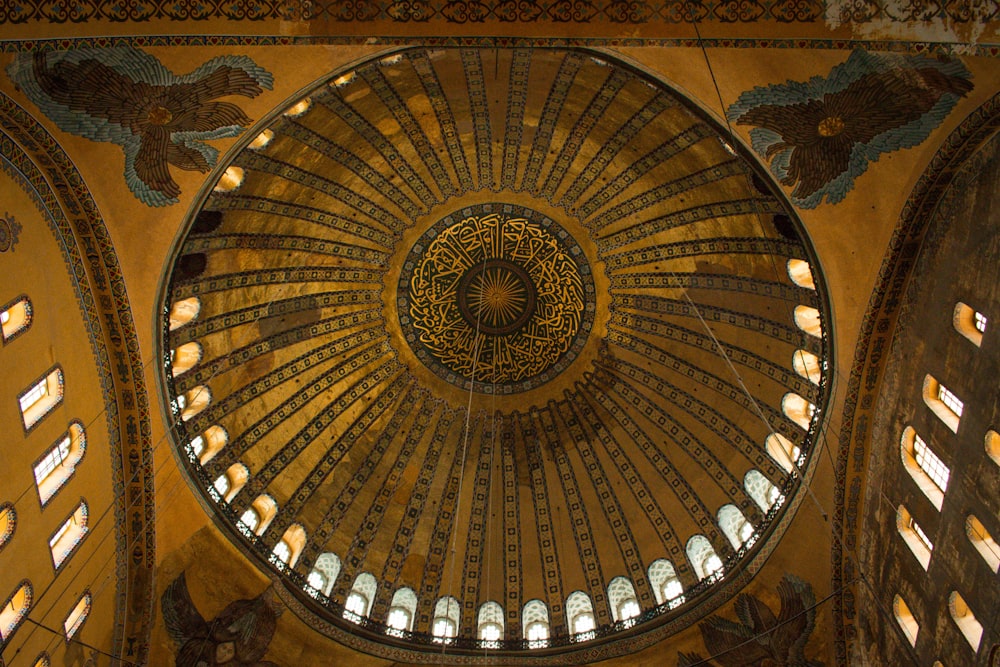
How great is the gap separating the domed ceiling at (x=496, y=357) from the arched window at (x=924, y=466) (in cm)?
154

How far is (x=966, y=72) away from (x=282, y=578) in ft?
40.3

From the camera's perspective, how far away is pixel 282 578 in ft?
45.0

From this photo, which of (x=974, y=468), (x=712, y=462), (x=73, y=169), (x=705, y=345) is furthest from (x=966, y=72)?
(x=73, y=169)

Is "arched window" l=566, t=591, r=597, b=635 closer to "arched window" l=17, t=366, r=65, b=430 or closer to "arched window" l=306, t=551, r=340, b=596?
"arched window" l=306, t=551, r=340, b=596

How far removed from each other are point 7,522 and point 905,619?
37.3 ft

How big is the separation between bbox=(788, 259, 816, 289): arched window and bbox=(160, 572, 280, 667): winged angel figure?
992cm

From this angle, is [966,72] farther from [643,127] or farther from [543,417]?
[543,417]

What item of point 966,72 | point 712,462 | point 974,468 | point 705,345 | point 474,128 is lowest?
point 974,468

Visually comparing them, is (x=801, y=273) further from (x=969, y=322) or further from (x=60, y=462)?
(x=60, y=462)

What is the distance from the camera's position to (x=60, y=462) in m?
10.3

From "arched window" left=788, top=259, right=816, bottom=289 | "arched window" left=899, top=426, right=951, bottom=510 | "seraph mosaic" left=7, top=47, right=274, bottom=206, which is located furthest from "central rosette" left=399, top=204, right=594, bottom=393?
"arched window" left=899, top=426, right=951, bottom=510

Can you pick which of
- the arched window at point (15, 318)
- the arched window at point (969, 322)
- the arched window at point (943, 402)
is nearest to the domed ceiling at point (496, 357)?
the arched window at point (943, 402)

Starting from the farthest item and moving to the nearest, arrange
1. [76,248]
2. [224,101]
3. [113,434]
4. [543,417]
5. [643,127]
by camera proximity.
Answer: [543,417], [643,127], [113,434], [76,248], [224,101]

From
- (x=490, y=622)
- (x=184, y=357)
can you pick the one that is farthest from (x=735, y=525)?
(x=184, y=357)
